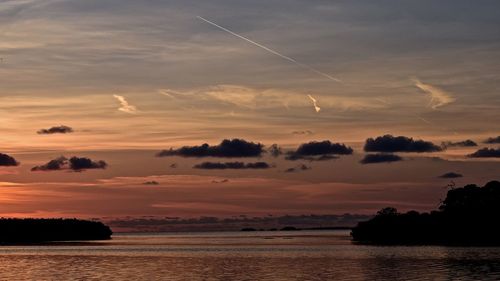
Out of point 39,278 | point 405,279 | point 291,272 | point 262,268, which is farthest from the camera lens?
point 262,268

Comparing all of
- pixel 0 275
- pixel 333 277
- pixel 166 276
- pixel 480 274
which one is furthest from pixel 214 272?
pixel 480 274

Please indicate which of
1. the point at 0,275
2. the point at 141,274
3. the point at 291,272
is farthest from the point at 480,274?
the point at 0,275

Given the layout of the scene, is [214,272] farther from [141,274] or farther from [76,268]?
[76,268]

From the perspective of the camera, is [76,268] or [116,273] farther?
[76,268]

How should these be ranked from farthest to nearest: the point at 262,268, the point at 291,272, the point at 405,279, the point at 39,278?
the point at 262,268 → the point at 291,272 → the point at 39,278 → the point at 405,279

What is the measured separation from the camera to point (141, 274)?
111 meters

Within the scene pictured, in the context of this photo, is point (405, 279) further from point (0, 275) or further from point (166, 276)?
point (0, 275)

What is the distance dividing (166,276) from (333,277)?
22330 millimetres

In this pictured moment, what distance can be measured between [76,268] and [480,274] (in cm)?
6015

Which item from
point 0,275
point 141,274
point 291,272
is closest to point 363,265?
point 291,272

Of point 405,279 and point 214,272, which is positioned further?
point 214,272

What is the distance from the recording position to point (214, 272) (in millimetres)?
115562

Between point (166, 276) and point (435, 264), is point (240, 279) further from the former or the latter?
point (435, 264)

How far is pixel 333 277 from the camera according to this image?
335 ft
